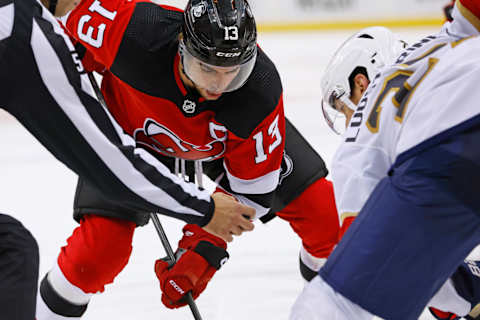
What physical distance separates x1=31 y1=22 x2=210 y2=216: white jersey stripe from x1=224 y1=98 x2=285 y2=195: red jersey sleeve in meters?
0.44

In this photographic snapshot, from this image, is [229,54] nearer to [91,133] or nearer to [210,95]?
[210,95]

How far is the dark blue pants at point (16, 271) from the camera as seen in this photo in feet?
4.42

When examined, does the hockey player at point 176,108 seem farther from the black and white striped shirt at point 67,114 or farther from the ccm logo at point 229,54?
the black and white striped shirt at point 67,114

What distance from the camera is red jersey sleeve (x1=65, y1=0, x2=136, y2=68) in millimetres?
2033

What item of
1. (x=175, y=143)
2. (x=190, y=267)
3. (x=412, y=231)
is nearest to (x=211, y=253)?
(x=190, y=267)

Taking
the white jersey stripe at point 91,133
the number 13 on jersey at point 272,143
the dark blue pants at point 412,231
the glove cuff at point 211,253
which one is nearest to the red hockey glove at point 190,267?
the glove cuff at point 211,253

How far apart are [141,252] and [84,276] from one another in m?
0.82

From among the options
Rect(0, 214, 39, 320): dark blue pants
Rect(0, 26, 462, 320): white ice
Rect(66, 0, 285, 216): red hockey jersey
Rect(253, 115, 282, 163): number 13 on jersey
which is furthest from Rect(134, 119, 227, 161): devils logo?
Rect(0, 214, 39, 320): dark blue pants

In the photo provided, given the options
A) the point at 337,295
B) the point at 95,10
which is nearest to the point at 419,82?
the point at 337,295

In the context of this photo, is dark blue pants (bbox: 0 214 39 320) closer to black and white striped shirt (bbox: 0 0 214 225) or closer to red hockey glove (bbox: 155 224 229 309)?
black and white striped shirt (bbox: 0 0 214 225)

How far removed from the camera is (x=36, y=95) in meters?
1.34

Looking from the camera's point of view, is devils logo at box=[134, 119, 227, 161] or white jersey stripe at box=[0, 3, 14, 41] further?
devils logo at box=[134, 119, 227, 161]

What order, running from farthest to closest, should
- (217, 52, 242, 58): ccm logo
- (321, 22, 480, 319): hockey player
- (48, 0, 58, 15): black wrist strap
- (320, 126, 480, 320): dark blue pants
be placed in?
(321, 22, 480, 319): hockey player < (217, 52, 242, 58): ccm logo < (48, 0, 58, 15): black wrist strap < (320, 126, 480, 320): dark blue pants

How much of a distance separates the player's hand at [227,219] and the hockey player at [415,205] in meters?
0.37
